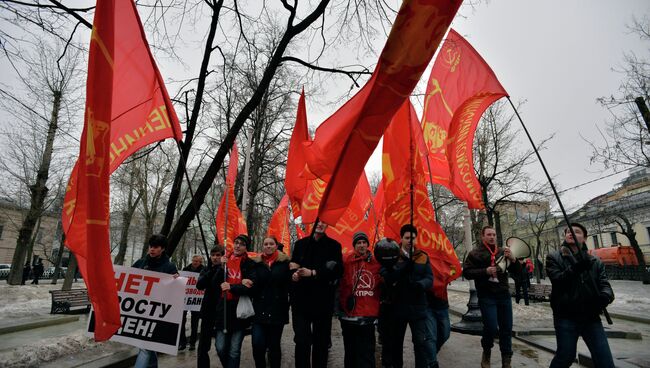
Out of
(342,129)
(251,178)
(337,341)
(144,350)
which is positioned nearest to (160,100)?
(342,129)

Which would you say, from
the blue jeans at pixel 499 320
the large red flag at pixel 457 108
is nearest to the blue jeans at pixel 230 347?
the blue jeans at pixel 499 320

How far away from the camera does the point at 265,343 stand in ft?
15.0

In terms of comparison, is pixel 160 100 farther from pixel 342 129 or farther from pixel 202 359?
pixel 202 359

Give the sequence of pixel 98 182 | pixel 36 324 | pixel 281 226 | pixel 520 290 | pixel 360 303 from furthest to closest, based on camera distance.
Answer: pixel 281 226, pixel 520 290, pixel 36 324, pixel 360 303, pixel 98 182

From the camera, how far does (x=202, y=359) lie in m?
4.70

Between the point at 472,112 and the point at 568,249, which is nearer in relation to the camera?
the point at 568,249

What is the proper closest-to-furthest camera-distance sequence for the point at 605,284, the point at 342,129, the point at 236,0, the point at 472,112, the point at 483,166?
the point at 342,129 < the point at 605,284 < the point at 472,112 < the point at 236,0 < the point at 483,166

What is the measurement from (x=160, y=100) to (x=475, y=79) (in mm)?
5017

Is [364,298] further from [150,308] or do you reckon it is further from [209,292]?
[150,308]

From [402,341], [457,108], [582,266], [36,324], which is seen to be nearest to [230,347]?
[402,341]

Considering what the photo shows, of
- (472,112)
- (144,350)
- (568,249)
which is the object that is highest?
(472,112)

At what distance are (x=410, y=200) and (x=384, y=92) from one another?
2120 mm

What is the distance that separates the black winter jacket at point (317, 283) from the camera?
432cm

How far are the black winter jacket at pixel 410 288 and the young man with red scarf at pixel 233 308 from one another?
1753 millimetres
